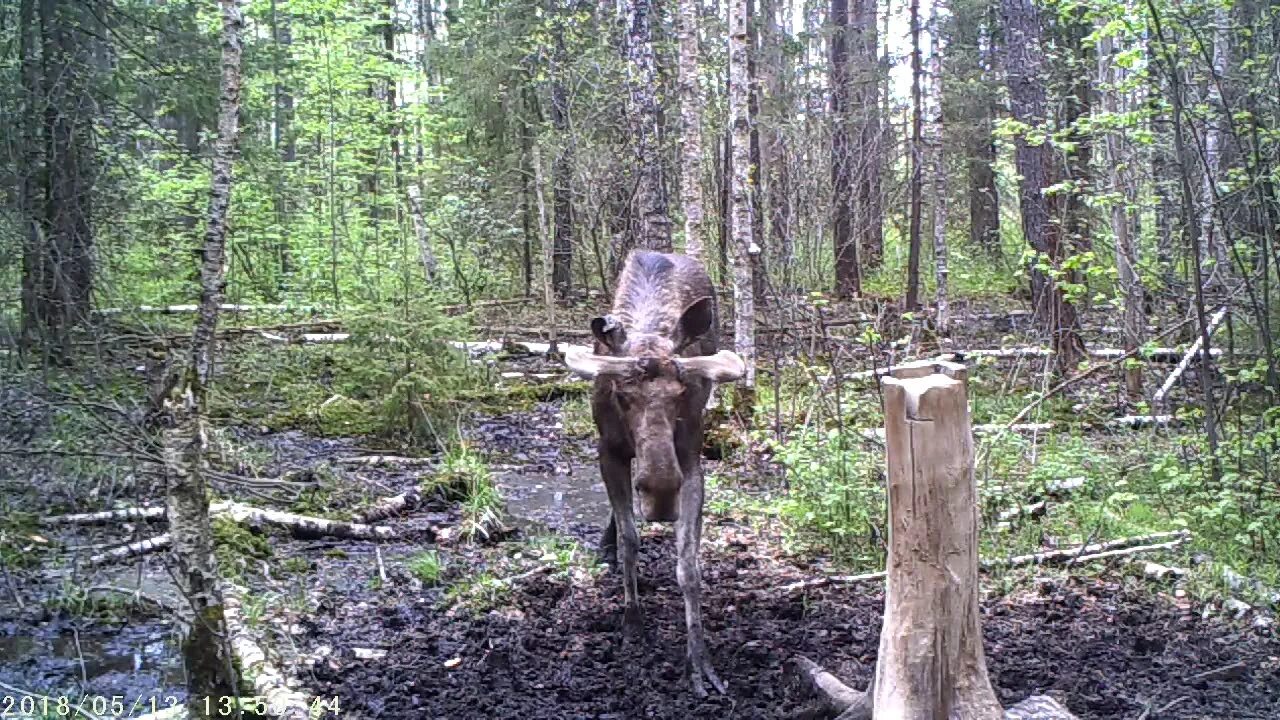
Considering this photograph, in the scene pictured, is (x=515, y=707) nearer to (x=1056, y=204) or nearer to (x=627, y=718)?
(x=627, y=718)

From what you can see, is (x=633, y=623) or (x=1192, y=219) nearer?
(x=633, y=623)

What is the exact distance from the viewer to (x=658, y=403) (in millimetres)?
5461

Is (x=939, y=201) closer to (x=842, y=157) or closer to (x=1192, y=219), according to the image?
(x=842, y=157)

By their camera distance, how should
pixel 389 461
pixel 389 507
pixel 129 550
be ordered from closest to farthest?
pixel 129 550
pixel 389 507
pixel 389 461

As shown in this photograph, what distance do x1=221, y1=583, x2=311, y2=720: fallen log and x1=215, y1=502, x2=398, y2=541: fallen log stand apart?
258 cm

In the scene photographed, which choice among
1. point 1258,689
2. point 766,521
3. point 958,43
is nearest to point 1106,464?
point 766,521

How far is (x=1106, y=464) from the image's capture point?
334 inches

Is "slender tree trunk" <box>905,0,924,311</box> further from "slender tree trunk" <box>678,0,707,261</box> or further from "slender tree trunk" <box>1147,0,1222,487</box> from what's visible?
"slender tree trunk" <box>1147,0,1222,487</box>

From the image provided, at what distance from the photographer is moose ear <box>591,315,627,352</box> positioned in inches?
238

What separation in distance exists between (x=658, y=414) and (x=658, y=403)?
7 cm

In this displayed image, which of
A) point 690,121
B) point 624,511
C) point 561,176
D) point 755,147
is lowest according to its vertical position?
point 624,511

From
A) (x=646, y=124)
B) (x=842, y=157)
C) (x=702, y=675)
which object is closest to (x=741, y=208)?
(x=646, y=124)

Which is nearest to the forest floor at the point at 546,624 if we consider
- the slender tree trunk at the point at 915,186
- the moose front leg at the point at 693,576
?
the moose front leg at the point at 693,576

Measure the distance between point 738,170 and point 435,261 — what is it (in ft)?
34.5
